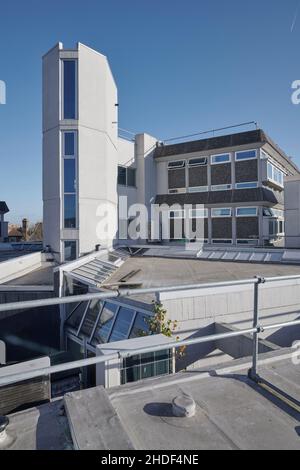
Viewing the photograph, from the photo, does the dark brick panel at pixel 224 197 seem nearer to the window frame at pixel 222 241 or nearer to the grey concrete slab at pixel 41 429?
the window frame at pixel 222 241

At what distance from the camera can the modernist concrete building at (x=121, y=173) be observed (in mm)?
14680

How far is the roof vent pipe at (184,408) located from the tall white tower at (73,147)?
13387mm

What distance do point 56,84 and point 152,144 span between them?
340 inches

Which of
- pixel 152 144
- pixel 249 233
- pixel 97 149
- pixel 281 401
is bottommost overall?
pixel 281 401

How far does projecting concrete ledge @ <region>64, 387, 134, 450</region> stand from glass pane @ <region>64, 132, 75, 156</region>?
46.2 ft

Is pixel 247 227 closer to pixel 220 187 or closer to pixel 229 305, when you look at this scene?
pixel 220 187

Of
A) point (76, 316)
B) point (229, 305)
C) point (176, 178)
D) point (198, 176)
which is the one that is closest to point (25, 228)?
point (176, 178)

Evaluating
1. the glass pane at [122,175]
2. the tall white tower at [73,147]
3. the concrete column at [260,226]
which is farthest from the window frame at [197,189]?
the tall white tower at [73,147]

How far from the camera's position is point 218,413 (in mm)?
1930

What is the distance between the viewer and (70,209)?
48.5 ft

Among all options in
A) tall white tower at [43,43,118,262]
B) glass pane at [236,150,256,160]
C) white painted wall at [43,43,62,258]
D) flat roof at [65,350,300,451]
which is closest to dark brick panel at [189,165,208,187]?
glass pane at [236,150,256,160]

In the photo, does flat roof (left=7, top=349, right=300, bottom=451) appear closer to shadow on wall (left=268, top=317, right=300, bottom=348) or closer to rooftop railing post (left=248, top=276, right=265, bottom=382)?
rooftop railing post (left=248, top=276, right=265, bottom=382)

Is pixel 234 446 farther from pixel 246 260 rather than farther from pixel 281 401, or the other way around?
pixel 246 260

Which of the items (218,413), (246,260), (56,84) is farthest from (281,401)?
(56,84)
